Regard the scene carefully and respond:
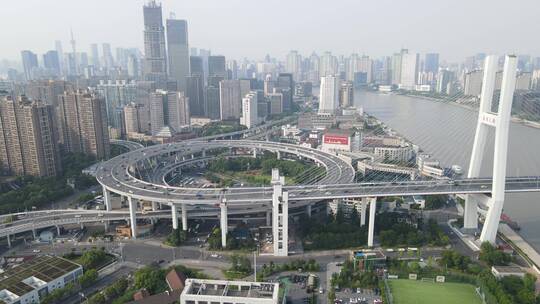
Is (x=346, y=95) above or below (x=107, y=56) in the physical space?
below

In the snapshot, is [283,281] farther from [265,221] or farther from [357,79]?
[357,79]

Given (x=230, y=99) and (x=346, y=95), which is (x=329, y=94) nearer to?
(x=346, y=95)

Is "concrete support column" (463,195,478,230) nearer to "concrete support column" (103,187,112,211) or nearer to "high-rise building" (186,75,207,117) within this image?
"concrete support column" (103,187,112,211)

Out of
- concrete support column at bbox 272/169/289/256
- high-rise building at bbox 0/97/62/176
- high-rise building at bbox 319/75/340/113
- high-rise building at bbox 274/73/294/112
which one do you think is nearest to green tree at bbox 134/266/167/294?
concrete support column at bbox 272/169/289/256

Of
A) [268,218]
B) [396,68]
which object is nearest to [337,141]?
[268,218]

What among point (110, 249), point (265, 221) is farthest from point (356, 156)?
point (110, 249)
